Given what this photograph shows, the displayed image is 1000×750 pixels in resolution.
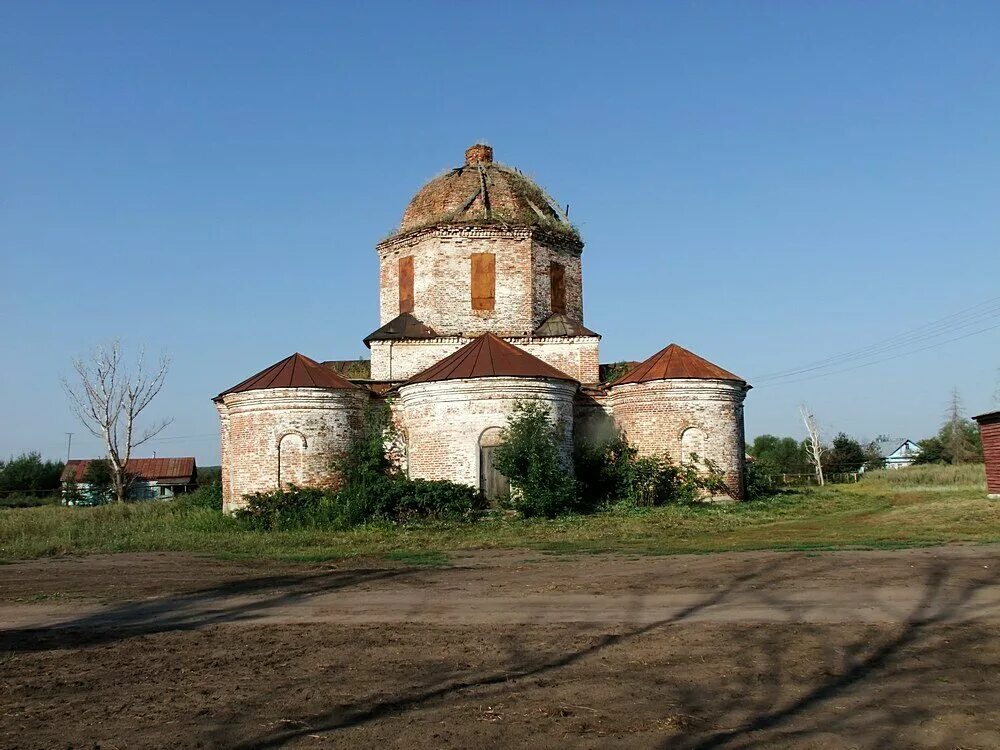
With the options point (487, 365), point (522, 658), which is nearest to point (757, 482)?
point (487, 365)

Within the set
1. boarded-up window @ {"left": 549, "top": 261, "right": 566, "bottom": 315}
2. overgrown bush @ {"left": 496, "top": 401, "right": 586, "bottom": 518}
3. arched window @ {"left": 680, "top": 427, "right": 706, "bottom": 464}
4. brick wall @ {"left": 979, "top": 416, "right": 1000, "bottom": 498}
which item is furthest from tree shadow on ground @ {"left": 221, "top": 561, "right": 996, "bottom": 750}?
boarded-up window @ {"left": 549, "top": 261, "right": 566, "bottom": 315}

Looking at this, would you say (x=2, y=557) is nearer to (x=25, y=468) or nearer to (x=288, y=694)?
(x=288, y=694)

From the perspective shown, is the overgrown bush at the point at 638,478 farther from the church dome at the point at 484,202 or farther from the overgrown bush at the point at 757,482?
the church dome at the point at 484,202

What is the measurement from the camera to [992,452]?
2477 centimetres

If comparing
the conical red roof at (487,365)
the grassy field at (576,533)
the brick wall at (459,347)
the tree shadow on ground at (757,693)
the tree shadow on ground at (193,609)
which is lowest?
the tree shadow on ground at (757,693)

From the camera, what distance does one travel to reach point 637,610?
9531 mm

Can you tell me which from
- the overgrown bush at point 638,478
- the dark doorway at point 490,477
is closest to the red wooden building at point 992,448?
the overgrown bush at point 638,478

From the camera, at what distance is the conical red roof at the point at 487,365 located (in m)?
22.2

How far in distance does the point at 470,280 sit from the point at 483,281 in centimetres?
38

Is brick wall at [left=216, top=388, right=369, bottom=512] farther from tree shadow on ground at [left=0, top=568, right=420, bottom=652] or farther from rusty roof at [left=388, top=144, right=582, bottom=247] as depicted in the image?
tree shadow on ground at [left=0, top=568, right=420, bottom=652]

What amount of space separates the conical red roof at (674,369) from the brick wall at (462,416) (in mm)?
2841

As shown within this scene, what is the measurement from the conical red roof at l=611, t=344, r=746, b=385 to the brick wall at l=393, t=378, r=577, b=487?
2841mm

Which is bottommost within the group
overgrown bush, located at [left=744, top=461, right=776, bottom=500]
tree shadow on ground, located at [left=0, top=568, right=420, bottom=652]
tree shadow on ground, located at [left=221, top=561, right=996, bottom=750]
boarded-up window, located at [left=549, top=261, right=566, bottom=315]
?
tree shadow on ground, located at [left=221, top=561, right=996, bottom=750]

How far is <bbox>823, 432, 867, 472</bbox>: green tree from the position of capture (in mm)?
55688
